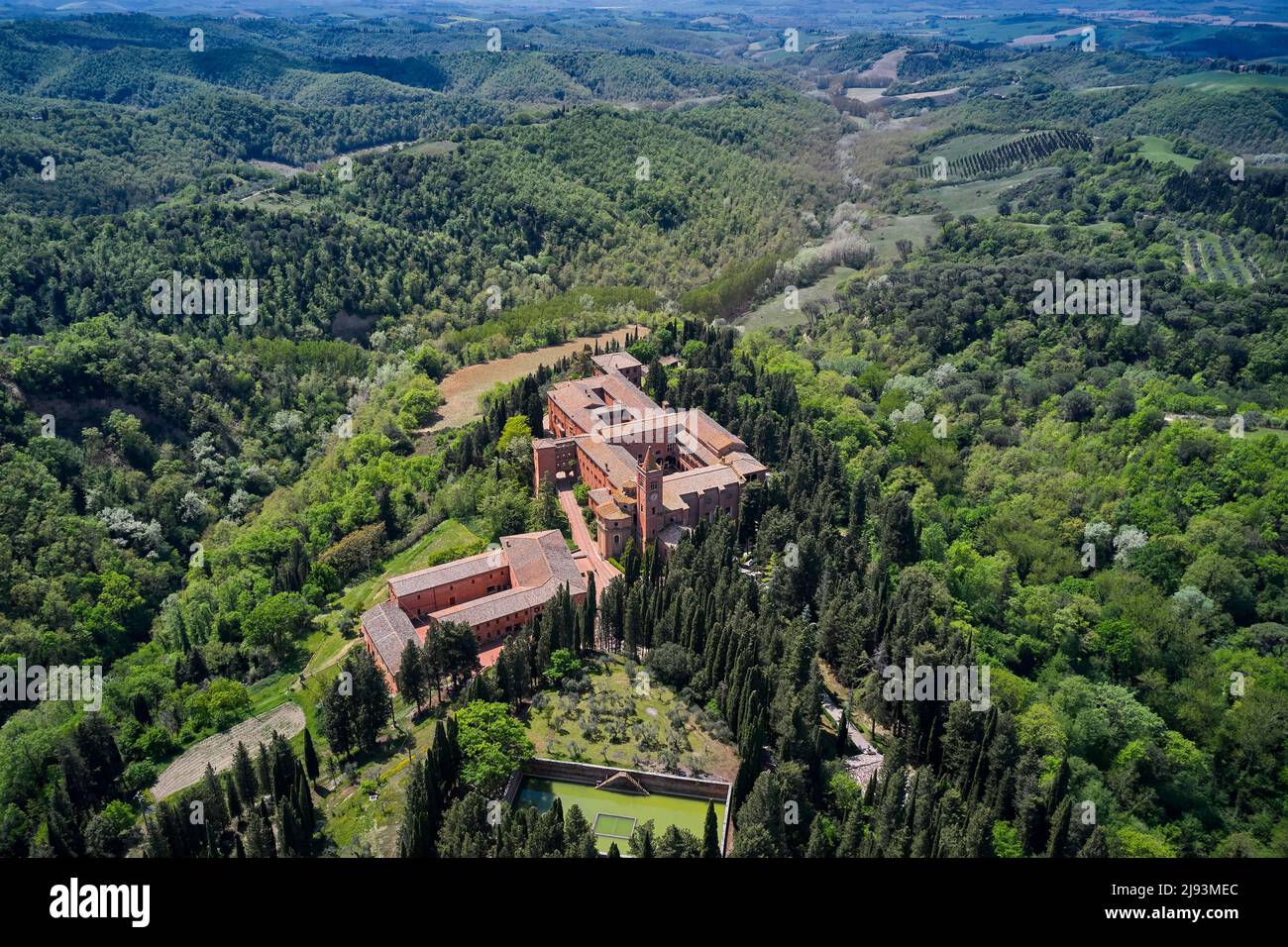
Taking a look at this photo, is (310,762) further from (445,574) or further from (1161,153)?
(1161,153)

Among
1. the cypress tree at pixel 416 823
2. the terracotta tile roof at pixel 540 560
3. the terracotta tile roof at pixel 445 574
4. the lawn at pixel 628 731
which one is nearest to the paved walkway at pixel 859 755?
the lawn at pixel 628 731

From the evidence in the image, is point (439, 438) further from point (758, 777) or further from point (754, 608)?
point (758, 777)

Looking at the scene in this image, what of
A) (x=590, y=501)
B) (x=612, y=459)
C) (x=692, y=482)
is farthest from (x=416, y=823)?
(x=692, y=482)

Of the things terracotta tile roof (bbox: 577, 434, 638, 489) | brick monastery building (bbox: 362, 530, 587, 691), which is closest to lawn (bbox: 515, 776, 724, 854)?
brick monastery building (bbox: 362, 530, 587, 691)

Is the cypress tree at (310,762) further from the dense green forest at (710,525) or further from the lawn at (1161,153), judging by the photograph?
the lawn at (1161,153)

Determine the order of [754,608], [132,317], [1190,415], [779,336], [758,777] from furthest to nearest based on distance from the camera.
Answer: [779,336] < [132,317] < [1190,415] < [754,608] < [758,777]

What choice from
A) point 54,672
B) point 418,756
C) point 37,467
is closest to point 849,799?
point 418,756

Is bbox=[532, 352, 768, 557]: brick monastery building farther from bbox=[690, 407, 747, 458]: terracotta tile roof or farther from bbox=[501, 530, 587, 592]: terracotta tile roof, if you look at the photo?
bbox=[501, 530, 587, 592]: terracotta tile roof
